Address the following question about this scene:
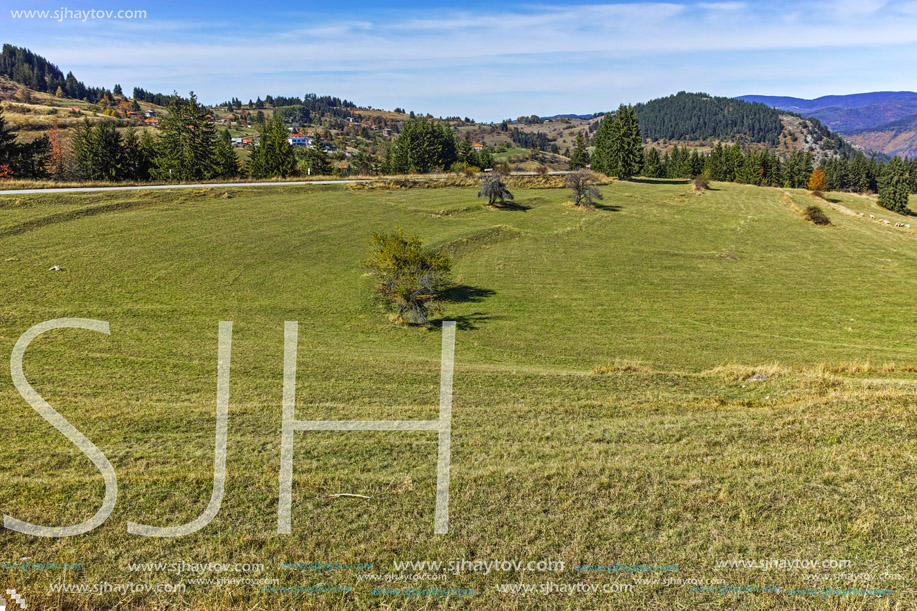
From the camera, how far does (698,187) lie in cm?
7994

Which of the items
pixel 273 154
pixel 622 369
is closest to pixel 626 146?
pixel 273 154

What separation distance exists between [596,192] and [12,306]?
191 ft

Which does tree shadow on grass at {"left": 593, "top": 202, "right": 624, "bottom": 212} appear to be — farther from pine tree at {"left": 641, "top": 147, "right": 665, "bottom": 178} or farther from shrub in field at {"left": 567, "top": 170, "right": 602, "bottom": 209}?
pine tree at {"left": 641, "top": 147, "right": 665, "bottom": 178}

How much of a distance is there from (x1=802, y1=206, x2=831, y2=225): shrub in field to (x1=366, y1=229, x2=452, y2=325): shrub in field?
56.8 meters

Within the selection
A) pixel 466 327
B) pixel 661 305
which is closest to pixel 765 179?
pixel 661 305

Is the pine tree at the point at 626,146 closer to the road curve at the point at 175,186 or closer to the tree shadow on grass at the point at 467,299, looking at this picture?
the road curve at the point at 175,186

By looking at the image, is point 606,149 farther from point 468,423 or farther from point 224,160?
point 468,423

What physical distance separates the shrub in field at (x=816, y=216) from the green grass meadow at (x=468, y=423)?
2605 centimetres

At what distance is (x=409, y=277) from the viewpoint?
2831 cm

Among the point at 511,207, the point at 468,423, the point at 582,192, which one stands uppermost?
the point at 582,192

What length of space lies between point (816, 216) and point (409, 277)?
2366 inches

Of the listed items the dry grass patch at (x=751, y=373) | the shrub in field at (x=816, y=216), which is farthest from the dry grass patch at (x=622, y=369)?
the shrub in field at (x=816, y=216)

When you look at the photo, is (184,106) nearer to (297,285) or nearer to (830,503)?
(297,285)

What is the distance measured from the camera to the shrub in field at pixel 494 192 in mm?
58688
